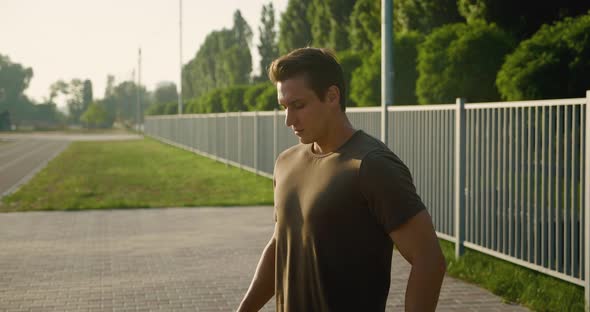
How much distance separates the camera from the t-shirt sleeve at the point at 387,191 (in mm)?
2363

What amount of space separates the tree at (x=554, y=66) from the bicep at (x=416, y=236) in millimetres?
8115

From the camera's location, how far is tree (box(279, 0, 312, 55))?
137ft

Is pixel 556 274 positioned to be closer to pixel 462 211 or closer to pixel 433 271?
pixel 462 211

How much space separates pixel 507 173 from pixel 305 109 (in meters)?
5.69

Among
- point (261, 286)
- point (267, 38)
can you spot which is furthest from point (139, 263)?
point (267, 38)

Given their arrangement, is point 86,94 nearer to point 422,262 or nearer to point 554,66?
point 554,66

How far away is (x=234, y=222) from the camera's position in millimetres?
12555

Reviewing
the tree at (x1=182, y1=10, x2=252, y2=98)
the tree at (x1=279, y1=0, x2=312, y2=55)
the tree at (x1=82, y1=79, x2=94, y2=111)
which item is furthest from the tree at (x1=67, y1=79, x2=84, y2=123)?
the tree at (x1=279, y1=0, x2=312, y2=55)

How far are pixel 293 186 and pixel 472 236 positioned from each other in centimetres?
630

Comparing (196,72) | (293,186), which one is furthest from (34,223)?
(196,72)

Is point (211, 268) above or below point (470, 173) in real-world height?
below

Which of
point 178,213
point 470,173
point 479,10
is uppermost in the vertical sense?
point 479,10

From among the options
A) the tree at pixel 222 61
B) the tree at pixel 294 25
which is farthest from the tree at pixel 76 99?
the tree at pixel 294 25

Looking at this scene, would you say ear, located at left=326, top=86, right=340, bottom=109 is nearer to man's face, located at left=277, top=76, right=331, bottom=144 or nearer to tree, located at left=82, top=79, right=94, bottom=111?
man's face, located at left=277, top=76, right=331, bottom=144
